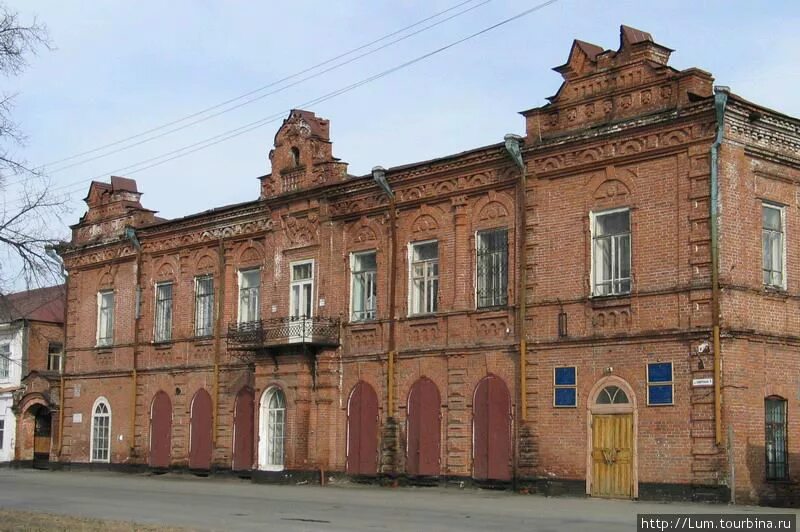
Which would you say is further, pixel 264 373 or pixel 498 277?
pixel 264 373

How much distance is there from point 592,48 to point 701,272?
18.7ft

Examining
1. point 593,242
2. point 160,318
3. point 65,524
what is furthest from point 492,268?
point 160,318

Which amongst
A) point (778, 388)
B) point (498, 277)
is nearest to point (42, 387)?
point (498, 277)

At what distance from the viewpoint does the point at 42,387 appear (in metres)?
44.7

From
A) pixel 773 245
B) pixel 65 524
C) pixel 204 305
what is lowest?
pixel 65 524

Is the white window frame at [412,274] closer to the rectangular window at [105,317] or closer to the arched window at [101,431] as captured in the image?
the rectangular window at [105,317]

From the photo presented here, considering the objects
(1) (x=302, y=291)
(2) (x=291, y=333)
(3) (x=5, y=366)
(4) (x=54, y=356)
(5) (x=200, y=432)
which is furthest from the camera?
(4) (x=54, y=356)

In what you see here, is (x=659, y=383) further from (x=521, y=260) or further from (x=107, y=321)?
→ (x=107, y=321)

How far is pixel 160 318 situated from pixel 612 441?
17912 mm

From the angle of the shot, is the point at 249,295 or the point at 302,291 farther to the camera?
the point at 249,295

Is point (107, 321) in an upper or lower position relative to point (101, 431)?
upper

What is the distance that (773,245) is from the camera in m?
24.0

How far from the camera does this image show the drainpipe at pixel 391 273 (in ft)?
94.8

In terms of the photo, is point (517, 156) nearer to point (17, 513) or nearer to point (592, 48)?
point (592, 48)
